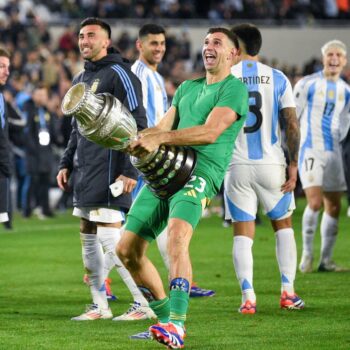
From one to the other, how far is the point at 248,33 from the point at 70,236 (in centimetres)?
848

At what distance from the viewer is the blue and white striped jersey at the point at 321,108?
13000mm

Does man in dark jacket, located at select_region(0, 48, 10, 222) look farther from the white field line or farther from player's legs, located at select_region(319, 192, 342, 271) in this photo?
the white field line

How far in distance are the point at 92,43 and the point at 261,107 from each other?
1540mm

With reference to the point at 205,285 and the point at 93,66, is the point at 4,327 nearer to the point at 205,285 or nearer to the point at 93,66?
the point at 93,66

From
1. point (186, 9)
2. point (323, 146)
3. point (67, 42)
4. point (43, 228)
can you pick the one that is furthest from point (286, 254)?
point (186, 9)

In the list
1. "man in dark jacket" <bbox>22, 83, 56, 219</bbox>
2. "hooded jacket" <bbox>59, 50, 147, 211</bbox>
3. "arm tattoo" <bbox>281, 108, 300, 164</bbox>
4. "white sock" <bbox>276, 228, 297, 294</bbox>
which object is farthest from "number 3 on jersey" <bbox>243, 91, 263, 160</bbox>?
"man in dark jacket" <bbox>22, 83, 56, 219</bbox>

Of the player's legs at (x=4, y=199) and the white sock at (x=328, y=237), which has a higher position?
the player's legs at (x=4, y=199)

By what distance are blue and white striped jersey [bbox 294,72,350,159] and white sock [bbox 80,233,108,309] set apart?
158 inches

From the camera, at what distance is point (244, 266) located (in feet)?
32.4

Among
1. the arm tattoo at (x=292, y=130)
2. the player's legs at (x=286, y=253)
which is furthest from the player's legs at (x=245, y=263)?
the arm tattoo at (x=292, y=130)

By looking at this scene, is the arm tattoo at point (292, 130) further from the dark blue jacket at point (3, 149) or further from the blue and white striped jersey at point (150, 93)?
the dark blue jacket at point (3, 149)

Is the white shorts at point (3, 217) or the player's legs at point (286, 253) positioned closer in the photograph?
the player's legs at point (286, 253)

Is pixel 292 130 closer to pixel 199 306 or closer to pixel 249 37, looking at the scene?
pixel 249 37

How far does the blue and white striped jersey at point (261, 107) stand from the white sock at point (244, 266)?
697mm
